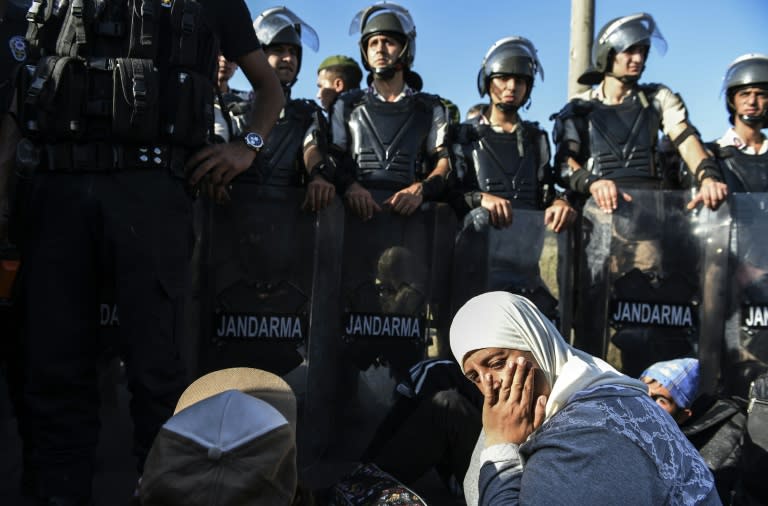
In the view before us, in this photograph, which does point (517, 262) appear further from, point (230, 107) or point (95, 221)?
point (95, 221)

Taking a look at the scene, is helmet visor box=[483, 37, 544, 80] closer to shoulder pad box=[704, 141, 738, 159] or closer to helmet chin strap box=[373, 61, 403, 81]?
helmet chin strap box=[373, 61, 403, 81]

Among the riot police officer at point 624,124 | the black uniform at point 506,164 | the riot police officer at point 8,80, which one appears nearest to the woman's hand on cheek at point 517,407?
the riot police officer at point 8,80

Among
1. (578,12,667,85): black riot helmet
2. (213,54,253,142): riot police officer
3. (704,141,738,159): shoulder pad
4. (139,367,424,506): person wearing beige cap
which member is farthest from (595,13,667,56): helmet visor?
(139,367,424,506): person wearing beige cap

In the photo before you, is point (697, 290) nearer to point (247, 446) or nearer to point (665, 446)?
point (665, 446)

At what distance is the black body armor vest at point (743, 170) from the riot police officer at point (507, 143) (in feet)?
3.71

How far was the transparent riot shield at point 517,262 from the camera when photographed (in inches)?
168

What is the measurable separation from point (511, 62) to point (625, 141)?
3.00ft

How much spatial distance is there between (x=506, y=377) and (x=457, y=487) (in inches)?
57.2

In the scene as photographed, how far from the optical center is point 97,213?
8.24 ft

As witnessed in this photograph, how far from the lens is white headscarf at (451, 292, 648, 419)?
5.90ft

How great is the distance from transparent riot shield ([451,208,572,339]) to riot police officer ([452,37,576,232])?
0.24 metres

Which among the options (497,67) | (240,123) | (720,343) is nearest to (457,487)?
(720,343)

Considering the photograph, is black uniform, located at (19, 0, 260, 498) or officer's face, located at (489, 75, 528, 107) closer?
black uniform, located at (19, 0, 260, 498)

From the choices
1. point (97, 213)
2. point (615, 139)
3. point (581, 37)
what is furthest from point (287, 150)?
point (581, 37)
